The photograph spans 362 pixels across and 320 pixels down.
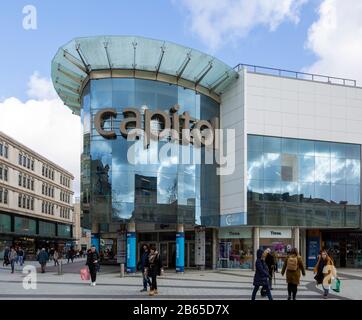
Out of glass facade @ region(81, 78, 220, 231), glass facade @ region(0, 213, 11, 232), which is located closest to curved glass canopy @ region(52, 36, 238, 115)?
glass facade @ region(81, 78, 220, 231)

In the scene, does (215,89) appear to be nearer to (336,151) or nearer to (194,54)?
(194,54)

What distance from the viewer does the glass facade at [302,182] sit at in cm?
3438

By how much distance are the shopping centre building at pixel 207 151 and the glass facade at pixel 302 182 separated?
0.07 metres

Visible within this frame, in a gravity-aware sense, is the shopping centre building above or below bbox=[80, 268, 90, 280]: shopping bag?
above

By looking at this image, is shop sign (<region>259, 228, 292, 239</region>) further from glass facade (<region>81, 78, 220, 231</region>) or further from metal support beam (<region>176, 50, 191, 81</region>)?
metal support beam (<region>176, 50, 191, 81</region>)

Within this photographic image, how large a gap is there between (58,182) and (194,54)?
66635mm

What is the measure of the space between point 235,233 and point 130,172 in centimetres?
886

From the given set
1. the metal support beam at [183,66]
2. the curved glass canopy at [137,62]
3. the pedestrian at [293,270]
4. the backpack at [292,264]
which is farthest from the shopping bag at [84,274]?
the metal support beam at [183,66]

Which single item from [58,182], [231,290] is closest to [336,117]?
[231,290]

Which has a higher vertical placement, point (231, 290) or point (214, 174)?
point (214, 174)

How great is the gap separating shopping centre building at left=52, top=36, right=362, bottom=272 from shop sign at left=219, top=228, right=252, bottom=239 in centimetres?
7

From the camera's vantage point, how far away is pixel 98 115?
31.5m

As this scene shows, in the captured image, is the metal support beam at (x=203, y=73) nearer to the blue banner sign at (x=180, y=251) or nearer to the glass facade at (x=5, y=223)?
the blue banner sign at (x=180, y=251)

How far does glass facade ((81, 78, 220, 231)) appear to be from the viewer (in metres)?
31.7
